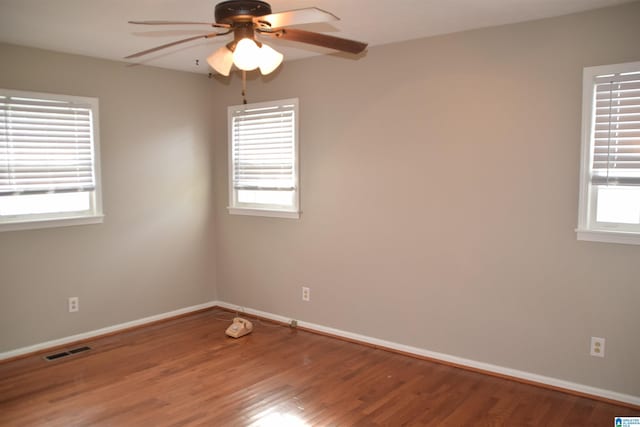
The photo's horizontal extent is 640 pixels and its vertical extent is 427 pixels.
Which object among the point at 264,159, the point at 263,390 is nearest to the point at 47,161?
the point at 264,159

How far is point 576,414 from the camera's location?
9.78ft

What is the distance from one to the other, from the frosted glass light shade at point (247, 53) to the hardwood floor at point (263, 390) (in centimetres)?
203

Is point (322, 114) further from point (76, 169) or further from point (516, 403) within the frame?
point (516, 403)

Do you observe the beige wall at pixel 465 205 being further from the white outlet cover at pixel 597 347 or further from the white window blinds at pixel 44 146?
the white window blinds at pixel 44 146

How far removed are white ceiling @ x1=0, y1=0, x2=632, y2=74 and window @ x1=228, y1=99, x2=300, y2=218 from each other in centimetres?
81

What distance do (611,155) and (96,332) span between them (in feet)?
14.0

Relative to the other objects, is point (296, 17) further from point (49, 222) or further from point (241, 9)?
point (49, 222)

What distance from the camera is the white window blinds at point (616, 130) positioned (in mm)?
2984

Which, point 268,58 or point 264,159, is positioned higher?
point 268,58

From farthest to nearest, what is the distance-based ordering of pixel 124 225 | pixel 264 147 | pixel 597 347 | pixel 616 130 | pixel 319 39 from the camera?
pixel 264 147 → pixel 124 225 → pixel 597 347 → pixel 616 130 → pixel 319 39

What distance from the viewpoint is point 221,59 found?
2.57 metres

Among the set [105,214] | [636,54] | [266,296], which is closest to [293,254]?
[266,296]

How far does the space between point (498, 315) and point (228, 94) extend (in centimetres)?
333

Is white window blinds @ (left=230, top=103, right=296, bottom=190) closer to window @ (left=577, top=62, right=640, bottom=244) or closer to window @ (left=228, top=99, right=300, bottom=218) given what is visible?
window @ (left=228, top=99, right=300, bottom=218)
